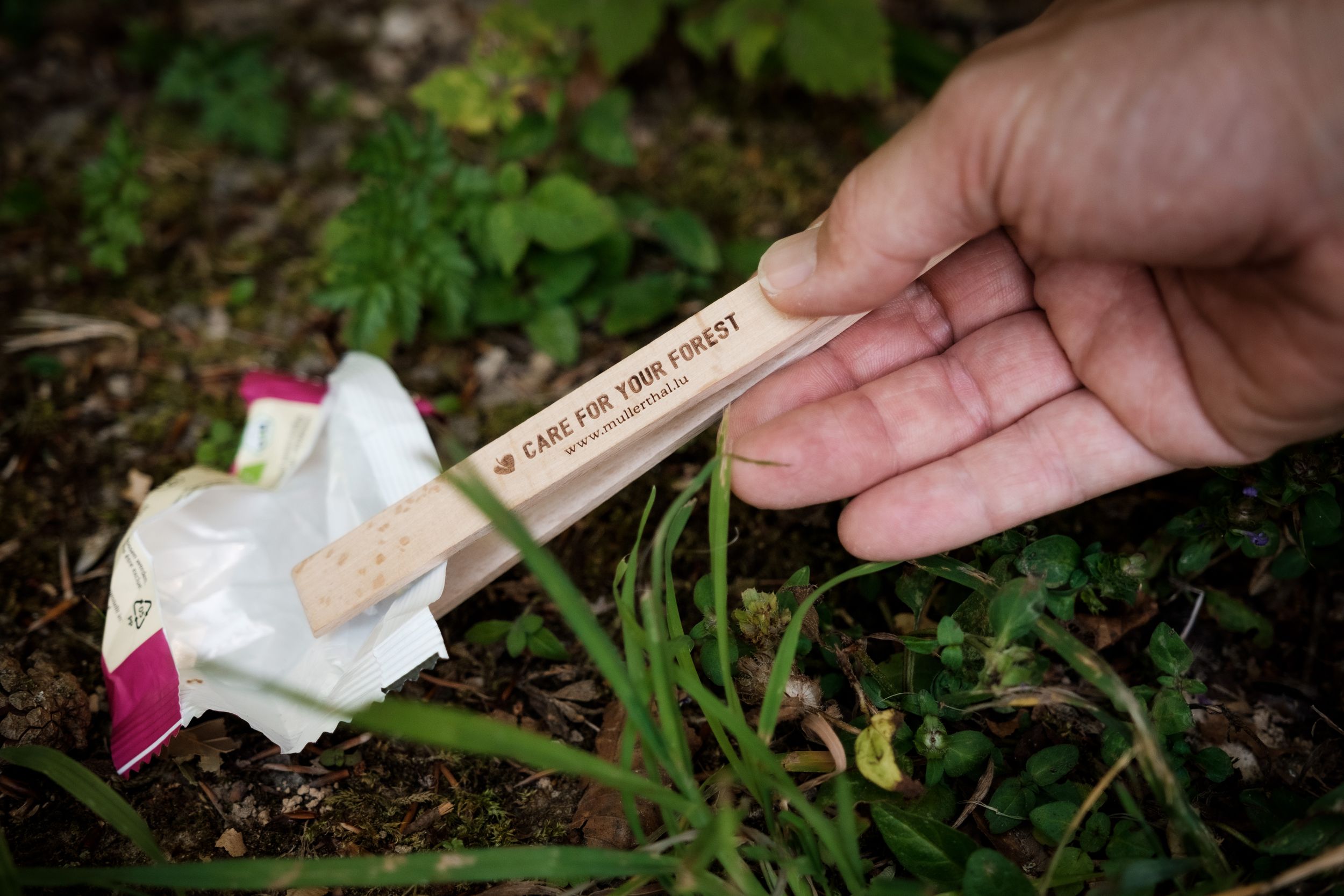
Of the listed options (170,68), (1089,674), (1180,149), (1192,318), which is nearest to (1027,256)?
(1192,318)

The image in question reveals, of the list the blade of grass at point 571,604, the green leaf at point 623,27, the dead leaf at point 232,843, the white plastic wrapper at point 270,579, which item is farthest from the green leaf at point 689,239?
the dead leaf at point 232,843

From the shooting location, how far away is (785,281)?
1694 mm

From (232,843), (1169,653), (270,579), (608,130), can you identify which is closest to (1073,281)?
(1169,653)

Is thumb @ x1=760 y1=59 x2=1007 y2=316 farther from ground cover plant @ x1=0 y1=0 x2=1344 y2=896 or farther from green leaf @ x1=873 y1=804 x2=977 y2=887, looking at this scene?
green leaf @ x1=873 y1=804 x2=977 y2=887

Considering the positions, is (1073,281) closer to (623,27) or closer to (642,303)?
(642,303)

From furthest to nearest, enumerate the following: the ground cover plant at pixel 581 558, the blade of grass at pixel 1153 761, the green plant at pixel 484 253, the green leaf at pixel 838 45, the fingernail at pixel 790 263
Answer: the green leaf at pixel 838 45 < the green plant at pixel 484 253 < the fingernail at pixel 790 263 < the ground cover plant at pixel 581 558 < the blade of grass at pixel 1153 761

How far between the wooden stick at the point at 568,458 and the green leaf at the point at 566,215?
23.7 inches

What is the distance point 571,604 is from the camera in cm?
118

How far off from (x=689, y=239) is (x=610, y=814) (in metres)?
1.50

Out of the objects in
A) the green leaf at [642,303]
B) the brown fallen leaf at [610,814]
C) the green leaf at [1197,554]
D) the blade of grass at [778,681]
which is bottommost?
the green leaf at [1197,554]

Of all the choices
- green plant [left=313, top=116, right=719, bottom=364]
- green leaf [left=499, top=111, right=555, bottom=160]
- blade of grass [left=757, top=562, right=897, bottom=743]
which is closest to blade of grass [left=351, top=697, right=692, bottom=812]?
blade of grass [left=757, top=562, right=897, bottom=743]

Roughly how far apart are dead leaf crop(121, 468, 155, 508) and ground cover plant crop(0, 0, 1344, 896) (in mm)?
12

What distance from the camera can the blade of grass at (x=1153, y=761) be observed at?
125 centimetres

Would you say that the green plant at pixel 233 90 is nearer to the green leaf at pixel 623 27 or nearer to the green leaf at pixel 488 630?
the green leaf at pixel 623 27
